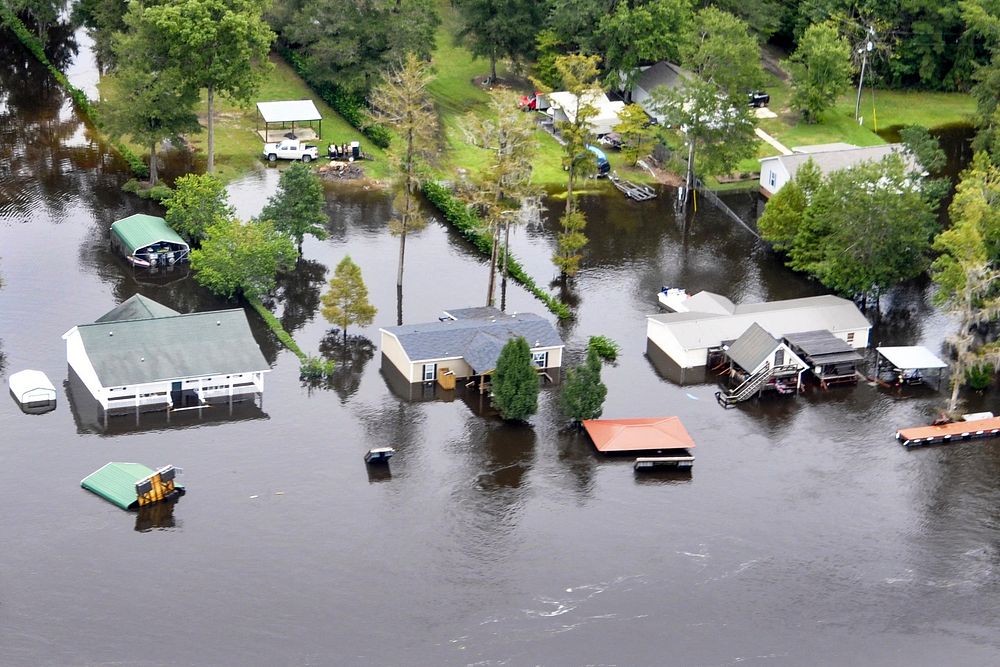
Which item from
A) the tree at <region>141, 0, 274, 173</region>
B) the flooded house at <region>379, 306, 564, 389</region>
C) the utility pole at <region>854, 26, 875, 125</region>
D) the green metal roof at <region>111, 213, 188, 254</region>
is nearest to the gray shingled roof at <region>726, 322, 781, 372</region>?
the flooded house at <region>379, 306, 564, 389</region>

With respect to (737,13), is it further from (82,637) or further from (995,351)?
(82,637)

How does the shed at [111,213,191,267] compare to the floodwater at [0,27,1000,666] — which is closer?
the floodwater at [0,27,1000,666]

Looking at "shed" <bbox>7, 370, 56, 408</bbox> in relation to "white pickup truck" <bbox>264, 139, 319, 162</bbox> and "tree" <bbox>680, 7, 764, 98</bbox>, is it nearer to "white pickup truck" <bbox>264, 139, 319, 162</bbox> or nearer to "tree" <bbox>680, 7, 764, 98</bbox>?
"white pickup truck" <bbox>264, 139, 319, 162</bbox>

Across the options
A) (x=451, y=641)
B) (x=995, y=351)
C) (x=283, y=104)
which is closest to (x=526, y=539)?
(x=451, y=641)

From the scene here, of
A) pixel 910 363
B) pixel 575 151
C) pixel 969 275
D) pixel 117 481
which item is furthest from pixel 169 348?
pixel 969 275

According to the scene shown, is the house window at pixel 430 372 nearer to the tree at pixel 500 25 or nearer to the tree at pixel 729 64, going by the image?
the tree at pixel 729 64

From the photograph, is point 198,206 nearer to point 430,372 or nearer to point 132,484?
point 430,372
